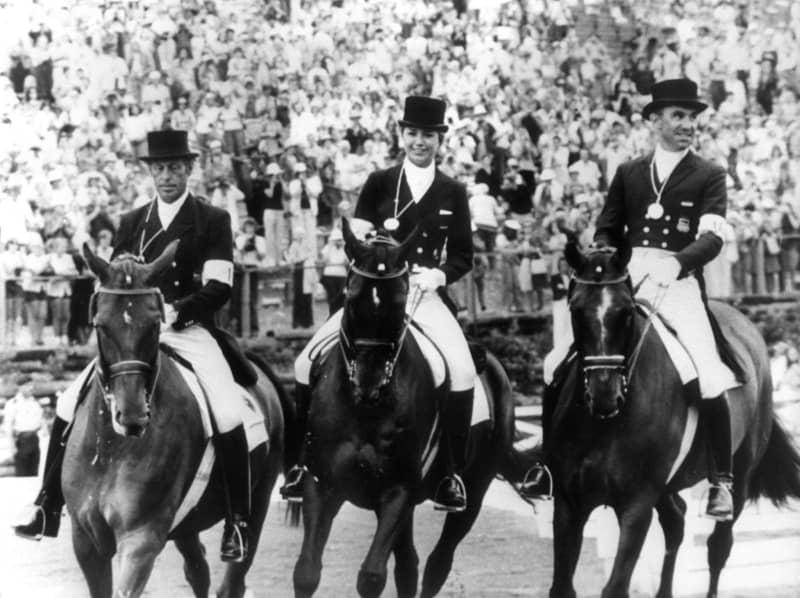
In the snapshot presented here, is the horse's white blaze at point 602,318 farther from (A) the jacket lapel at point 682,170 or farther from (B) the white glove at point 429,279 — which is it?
(A) the jacket lapel at point 682,170

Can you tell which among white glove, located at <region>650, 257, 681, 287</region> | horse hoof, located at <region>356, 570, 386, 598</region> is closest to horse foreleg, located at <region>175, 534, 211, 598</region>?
horse hoof, located at <region>356, 570, 386, 598</region>

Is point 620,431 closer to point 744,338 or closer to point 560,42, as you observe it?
point 744,338

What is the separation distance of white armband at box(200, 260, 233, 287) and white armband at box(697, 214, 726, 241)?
2.50 meters

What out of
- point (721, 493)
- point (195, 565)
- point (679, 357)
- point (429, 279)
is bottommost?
point (195, 565)

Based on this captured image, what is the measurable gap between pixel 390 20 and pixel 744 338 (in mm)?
6046

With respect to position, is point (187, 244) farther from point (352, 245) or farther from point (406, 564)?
point (406, 564)

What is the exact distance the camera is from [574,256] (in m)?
6.84

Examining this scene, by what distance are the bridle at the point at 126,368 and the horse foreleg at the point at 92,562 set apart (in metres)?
0.72

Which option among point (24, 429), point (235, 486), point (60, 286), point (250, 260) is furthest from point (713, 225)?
point (60, 286)

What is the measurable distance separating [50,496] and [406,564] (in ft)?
6.59

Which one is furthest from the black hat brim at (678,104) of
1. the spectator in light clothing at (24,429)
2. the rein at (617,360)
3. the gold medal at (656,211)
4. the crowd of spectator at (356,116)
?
the spectator in light clothing at (24,429)

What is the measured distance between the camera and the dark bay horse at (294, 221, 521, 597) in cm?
672

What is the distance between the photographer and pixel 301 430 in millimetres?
7355

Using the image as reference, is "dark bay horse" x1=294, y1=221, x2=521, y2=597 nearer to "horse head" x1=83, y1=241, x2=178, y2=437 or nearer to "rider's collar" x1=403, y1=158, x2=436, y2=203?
"rider's collar" x1=403, y1=158, x2=436, y2=203
